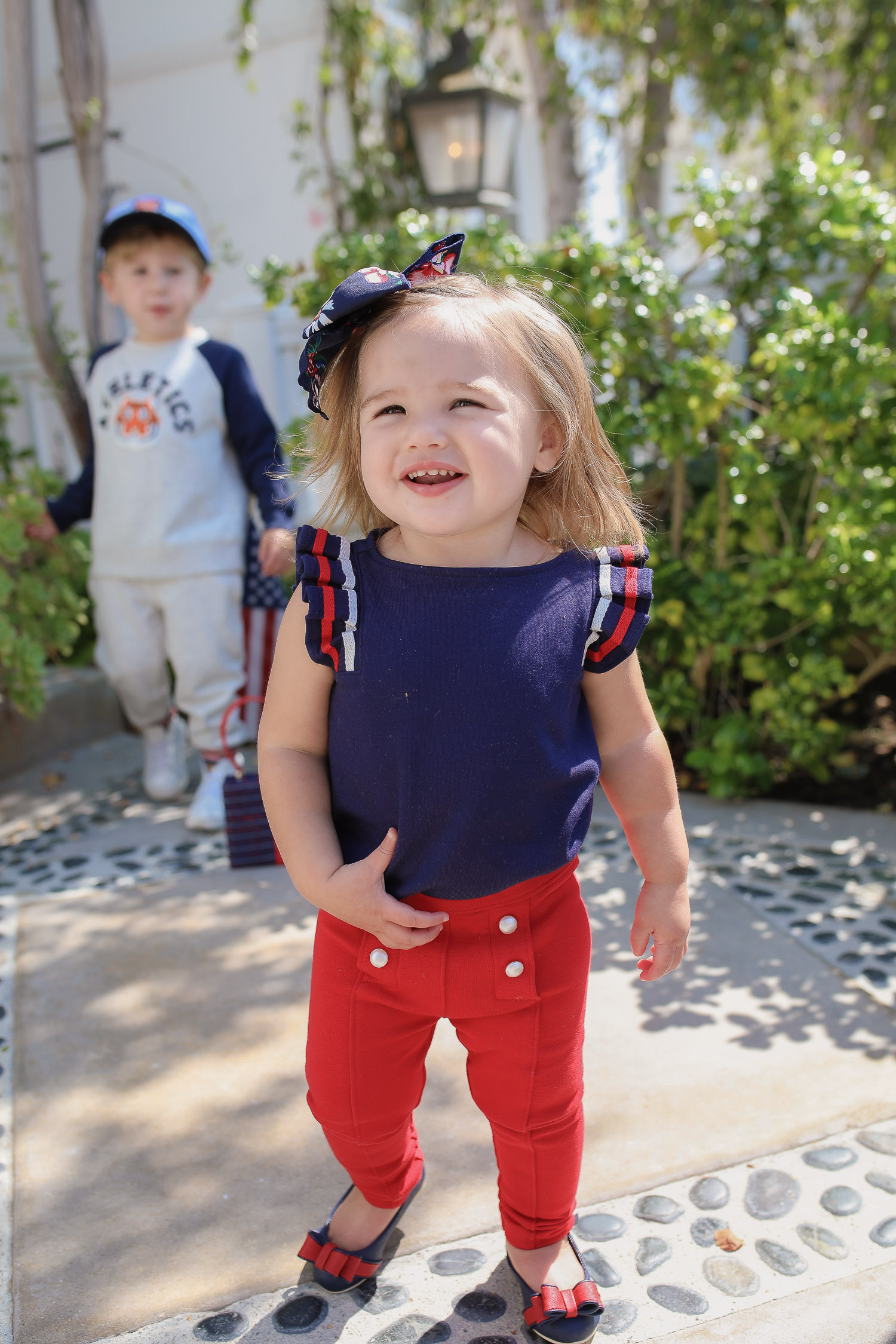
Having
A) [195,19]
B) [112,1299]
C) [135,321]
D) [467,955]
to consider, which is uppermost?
[195,19]

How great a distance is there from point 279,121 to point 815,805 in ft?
16.1

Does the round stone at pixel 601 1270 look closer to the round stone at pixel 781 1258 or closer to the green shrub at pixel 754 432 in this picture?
the round stone at pixel 781 1258

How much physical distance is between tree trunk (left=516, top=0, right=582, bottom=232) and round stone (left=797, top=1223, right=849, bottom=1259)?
439 centimetres

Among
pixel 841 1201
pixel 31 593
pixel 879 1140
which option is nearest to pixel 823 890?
pixel 879 1140

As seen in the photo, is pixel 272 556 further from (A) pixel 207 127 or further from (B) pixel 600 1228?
(A) pixel 207 127

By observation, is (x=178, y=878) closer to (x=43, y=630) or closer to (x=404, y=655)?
(x=43, y=630)

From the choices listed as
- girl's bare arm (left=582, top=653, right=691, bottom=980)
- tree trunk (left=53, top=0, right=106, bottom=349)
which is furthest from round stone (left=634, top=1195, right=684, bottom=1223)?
tree trunk (left=53, top=0, right=106, bottom=349)

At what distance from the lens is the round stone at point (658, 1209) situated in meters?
1.67

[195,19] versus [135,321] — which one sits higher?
[195,19]

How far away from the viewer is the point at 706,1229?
5.39 ft

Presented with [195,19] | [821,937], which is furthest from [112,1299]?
[195,19]

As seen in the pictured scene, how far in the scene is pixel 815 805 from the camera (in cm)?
322

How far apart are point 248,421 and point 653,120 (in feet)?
10.3

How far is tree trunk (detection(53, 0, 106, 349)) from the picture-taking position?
14.4 feet
